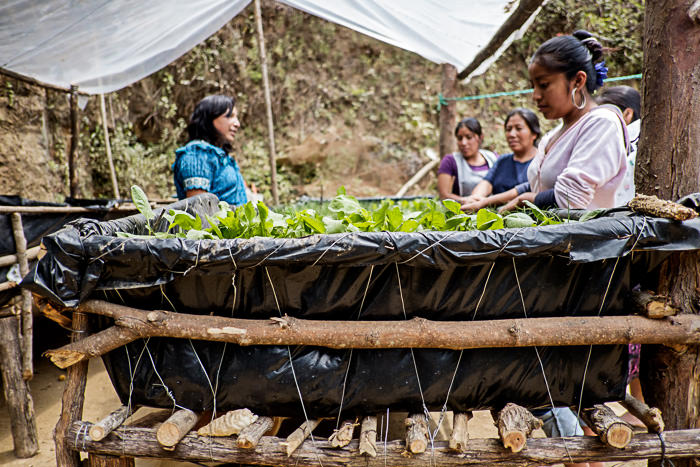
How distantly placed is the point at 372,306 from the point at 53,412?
297 centimetres

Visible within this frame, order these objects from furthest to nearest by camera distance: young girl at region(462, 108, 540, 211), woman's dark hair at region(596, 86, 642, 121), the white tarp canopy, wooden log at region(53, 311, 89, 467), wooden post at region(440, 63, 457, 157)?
wooden post at region(440, 63, 457, 157)
young girl at region(462, 108, 540, 211)
the white tarp canopy
woman's dark hair at region(596, 86, 642, 121)
wooden log at region(53, 311, 89, 467)

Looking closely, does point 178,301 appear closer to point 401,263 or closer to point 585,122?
point 401,263

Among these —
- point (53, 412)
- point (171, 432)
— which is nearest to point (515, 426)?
point (171, 432)

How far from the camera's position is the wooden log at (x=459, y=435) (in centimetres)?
156

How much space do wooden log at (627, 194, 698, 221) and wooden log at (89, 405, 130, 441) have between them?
6.87 ft

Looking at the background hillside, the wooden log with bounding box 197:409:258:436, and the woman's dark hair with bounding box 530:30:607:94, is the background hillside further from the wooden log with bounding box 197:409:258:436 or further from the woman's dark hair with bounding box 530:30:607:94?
the wooden log with bounding box 197:409:258:436

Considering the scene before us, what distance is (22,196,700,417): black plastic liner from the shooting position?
5.21 feet

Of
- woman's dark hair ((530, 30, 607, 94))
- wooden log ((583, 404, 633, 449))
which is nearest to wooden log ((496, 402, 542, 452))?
wooden log ((583, 404, 633, 449))

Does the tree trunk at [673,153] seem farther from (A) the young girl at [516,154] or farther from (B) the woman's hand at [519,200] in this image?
(A) the young girl at [516,154]

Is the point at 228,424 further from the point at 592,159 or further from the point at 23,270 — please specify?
the point at 23,270

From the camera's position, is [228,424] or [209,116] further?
[209,116]

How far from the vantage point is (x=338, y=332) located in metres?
1.61

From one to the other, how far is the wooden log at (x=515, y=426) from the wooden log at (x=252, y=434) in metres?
0.83

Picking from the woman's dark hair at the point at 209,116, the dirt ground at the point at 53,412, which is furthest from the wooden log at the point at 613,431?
the woman's dark hair at the point at 209,116
